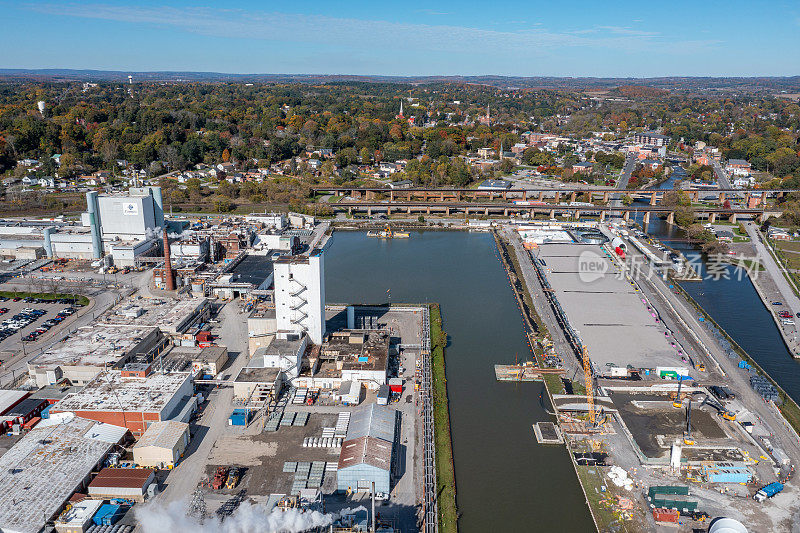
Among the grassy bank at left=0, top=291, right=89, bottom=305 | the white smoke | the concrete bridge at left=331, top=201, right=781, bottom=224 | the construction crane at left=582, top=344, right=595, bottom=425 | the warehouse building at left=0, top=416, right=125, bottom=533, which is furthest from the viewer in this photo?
the concrete bridge at left=331, top=201, right=781, bottom=224

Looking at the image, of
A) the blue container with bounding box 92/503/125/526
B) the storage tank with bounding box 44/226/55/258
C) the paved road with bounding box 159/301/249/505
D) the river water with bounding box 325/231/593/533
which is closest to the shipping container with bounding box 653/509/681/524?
the river water with bounding box 325/231/593/533

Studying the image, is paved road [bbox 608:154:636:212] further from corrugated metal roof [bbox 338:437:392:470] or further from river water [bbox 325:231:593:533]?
corrugated metal roof [bbox 338:437:392:470]

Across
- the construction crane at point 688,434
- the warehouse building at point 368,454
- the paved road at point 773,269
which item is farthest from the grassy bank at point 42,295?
the paved road at point 773,269

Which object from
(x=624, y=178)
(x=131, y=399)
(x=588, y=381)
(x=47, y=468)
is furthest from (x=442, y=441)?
(x=624, y=178)

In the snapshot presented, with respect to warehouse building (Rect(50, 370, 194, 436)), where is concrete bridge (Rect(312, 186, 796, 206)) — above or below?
above

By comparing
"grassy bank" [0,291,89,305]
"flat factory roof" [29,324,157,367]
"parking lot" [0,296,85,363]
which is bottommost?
"parking lot" [0,296,85,363]

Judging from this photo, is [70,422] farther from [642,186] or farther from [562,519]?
[642,186]
